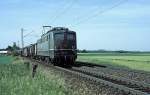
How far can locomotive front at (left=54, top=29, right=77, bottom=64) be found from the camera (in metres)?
40.3

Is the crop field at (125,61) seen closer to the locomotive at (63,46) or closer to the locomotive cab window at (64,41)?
the locomotive at (63,46)

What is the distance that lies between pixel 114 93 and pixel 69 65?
28.3m

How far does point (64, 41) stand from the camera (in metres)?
40.9

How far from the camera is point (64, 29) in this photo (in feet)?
139

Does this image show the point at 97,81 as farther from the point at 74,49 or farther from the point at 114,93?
the point at 74,49

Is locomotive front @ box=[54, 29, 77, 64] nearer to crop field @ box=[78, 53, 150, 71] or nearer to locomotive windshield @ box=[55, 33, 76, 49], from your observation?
locomotive windshield @ box=[55, 33, 76, 49]

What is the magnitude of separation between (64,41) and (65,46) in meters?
0.50

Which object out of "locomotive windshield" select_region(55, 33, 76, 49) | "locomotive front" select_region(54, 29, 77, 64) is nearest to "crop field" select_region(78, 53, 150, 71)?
"locomotive front" select_region(54, 29, 77, 64)

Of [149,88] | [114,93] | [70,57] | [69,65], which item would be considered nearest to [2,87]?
[114,93]

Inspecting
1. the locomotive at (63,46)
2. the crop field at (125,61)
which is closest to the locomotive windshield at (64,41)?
the locomotive at (63,46)

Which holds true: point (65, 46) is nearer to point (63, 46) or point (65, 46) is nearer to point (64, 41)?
point (63, 46)

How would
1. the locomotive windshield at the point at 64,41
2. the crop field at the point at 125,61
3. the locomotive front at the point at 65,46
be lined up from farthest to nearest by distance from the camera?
the crop field at the point at 125,61
the locomotive windshield at the point at 64,41
the locomotive front at the point at 65,46

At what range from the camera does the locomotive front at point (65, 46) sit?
4034 centimetres

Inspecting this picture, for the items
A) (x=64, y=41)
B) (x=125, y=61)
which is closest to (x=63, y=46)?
(x=64, y=41)
